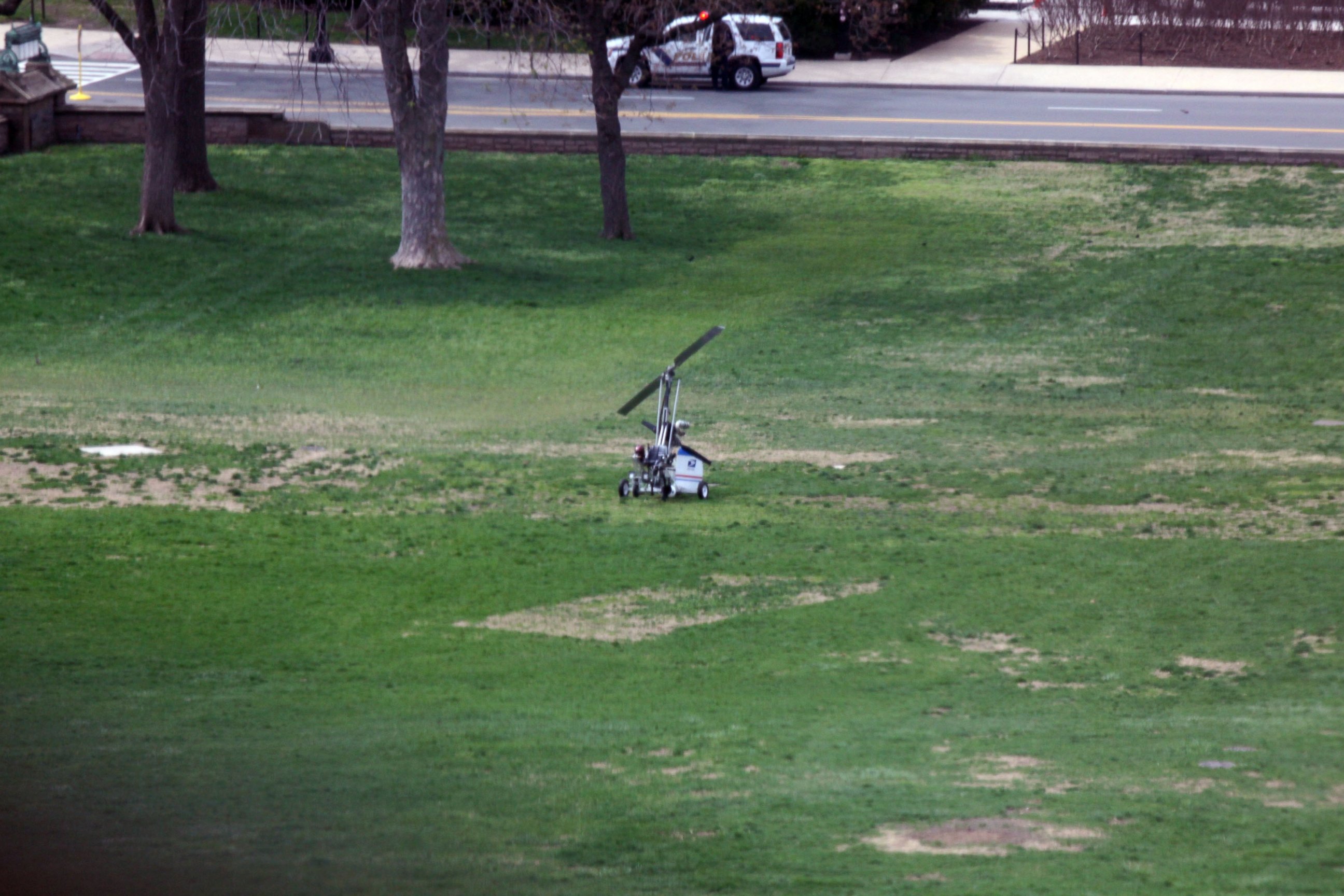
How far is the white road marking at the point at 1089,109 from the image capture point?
37.5 m

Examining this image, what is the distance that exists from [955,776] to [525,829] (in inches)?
95.4

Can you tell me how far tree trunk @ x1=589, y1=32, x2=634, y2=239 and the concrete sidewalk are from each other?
10185 mm

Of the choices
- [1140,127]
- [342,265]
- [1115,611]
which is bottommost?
[1115,611]

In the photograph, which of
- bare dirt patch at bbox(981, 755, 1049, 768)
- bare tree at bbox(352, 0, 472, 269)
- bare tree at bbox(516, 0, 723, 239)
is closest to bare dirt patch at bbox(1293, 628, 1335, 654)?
bare dirt patch at bbox(981, 755, 1049, 768)

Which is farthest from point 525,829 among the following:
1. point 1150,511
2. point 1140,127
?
point 1140,127

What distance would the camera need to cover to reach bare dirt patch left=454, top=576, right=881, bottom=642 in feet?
39.6

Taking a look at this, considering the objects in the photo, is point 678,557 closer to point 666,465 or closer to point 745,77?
point 666,465

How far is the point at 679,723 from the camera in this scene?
9922 millimetres

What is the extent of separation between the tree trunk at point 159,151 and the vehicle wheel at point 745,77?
52.5 feet

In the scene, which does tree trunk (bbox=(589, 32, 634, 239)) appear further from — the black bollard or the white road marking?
the white road marking

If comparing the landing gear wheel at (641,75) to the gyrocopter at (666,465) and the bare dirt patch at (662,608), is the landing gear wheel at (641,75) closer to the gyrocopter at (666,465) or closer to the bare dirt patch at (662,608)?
the gyrocopter at (666,465)

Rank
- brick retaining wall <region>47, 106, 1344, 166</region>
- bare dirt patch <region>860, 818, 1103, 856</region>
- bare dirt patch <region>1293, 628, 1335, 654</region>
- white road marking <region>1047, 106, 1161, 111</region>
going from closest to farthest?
bare dirt patch <region>860, 818, 1103, 856</region> < bare dirt patch <region>1293, 628, 1335, 654</region> < brick retaining wall <region>47, 106, 1344, 166</region> < white road marking <region>1047, 106, 1161, 111</region>

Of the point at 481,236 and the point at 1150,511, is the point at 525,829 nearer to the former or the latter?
the point at 1150,511

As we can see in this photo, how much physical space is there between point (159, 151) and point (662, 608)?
56.6ft
